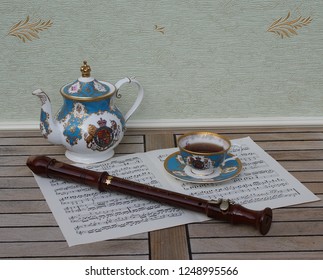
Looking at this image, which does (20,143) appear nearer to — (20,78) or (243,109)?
(20,78)

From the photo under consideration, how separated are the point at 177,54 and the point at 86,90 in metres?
0.23

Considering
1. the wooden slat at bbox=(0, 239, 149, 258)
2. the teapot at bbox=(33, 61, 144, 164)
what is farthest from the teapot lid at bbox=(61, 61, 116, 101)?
the wooden slat at bbox=(0, 239, 149, 258)

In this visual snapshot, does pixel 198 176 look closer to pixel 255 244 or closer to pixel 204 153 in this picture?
pixel 204 153

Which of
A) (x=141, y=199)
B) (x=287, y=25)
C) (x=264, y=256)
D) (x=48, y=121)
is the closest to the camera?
(x=264, y=256)

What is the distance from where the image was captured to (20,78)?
107 centimetres

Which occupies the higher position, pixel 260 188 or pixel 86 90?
pixel 86 90

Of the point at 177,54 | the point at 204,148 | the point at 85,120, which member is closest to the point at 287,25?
the point at 177,54

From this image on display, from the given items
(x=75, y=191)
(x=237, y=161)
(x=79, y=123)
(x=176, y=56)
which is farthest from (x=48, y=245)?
(x=176, y=56)

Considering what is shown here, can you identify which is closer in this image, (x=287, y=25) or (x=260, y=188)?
(x=260, y=188)

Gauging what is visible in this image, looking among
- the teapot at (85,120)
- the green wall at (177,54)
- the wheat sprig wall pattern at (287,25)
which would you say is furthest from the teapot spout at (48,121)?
the wheat sprig wall pattern at (287,25)

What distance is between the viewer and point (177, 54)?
105 cm

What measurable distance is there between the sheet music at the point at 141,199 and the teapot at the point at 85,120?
4 centimetres

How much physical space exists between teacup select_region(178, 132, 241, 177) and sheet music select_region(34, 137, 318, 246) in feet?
0.10

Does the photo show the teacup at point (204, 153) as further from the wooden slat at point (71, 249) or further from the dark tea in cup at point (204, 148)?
the wooden slat at point (71, 249)
